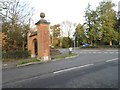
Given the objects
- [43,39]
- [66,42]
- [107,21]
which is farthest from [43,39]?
[66,42]

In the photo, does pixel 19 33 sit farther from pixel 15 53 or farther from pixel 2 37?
pixel 15 53

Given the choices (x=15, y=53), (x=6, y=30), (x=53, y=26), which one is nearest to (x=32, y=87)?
(x=15, y=53)

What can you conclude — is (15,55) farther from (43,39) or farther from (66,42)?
(66,42)

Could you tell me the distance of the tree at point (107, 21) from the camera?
55.0 meters

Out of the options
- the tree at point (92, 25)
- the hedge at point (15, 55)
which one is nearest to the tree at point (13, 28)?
the hedge at point (15, 55)

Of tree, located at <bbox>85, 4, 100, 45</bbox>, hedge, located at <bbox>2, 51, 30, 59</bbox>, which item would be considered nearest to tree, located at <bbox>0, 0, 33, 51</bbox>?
hedge, located at <bbox>2, 51, 30, 59</bbox>

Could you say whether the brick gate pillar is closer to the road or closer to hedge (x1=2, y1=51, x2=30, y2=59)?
hedge (x1=2, y1=51, x2=30, y2=59)

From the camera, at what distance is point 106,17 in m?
55.4

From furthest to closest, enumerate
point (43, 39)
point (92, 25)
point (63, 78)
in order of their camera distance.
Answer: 1. point (92, 25)
2. point (43, 39)
3. point (63, 78)

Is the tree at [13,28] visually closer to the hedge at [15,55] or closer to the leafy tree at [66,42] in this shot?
the hedge at [15,55]

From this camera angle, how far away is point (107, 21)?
5547 centimetres

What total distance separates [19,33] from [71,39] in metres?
47.8

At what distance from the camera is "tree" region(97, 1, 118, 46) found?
5503 centimetres

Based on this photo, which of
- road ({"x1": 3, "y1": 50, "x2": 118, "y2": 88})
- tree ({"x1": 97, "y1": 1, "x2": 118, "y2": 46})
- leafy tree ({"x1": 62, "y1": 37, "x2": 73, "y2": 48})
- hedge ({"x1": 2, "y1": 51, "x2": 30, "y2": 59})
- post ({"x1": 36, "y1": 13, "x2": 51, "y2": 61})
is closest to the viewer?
road ({"x1": 3, "y1": 50, "x2": 118, "y2": 88})
